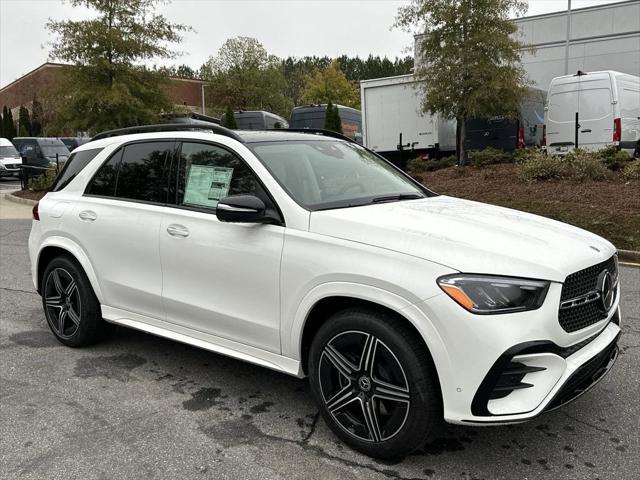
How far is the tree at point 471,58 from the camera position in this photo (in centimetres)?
1495

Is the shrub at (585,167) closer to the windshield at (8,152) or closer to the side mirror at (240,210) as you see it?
the side mirror at (240,210)

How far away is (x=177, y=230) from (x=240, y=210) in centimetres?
72

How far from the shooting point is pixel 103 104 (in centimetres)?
1703

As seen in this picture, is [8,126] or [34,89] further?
[34,89]

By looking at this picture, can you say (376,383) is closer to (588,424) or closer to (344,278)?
(344,278)

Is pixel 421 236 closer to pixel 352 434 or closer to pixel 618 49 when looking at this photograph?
pixel 352 434

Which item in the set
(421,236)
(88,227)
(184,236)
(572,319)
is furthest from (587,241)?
(88,227)

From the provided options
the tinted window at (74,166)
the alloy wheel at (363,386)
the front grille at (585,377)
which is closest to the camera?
the front grille at (585,377)

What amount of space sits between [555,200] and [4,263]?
29.9 feet

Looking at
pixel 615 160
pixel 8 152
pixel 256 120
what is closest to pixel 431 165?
pixel 615 160

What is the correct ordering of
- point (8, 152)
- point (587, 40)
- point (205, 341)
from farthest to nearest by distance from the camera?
1. point (8, 152)
2. point (587, 40)
3. point (205, 341)

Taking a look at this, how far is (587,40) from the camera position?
83.9ft

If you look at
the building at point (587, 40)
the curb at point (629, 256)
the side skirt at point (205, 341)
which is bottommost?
the curb at point (629, 256)

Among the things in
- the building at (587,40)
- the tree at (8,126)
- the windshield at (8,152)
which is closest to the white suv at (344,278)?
the building at (587,40)
